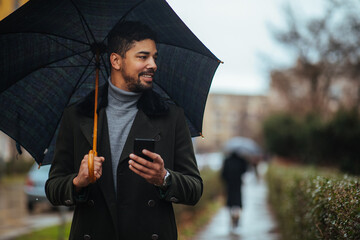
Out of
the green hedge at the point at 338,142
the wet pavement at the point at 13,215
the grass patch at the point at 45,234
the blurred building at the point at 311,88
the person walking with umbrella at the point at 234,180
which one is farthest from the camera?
the blurred building at the point at 311,88

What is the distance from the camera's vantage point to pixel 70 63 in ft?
10.9

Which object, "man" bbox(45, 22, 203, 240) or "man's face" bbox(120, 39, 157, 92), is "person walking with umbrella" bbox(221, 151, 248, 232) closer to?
"man" bbox(45, 22, 203, 240)

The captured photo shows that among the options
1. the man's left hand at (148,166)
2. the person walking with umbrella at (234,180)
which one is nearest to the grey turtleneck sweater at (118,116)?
the man's left hand at (148,166)

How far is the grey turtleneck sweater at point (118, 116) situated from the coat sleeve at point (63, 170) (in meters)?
0.24

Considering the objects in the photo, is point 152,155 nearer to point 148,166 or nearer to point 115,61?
point 148,166

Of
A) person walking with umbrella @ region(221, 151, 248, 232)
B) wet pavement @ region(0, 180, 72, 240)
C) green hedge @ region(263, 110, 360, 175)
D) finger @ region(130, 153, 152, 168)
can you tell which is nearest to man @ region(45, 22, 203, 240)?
finger @ region(130, 153, 152, 168)

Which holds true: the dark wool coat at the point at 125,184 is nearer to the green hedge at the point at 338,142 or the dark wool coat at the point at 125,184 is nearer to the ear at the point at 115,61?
the ear at the point at 115,61

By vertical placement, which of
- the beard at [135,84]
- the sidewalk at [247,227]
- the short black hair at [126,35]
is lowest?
the sidewalk at [247,227]

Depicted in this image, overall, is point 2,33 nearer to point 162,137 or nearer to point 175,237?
point 162,137

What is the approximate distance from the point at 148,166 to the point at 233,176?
9.27m

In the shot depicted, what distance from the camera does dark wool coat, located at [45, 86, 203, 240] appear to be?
8.85 ft

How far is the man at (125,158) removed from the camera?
8.84 feet

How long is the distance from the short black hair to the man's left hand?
749 mm

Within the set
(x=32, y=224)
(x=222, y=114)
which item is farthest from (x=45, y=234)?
(x=222, y=114)
